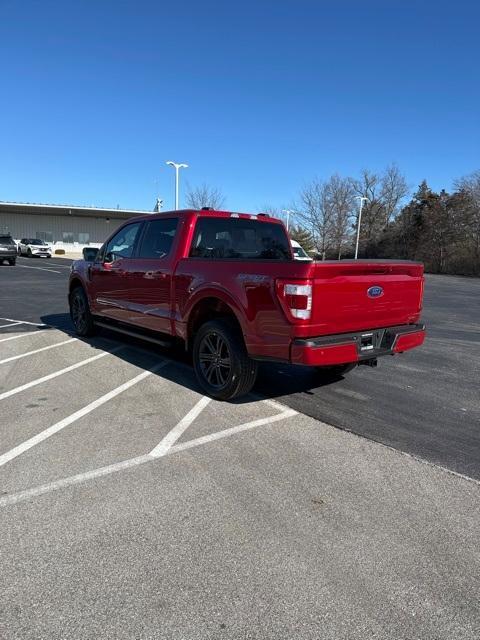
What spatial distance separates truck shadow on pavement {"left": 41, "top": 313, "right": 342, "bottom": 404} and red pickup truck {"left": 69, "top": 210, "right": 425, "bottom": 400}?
370mm

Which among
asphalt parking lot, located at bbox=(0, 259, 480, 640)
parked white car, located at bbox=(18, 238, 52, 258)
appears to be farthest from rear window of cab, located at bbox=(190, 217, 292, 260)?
Result: parked white car, located at bbox=(18, 238, 52, 258)

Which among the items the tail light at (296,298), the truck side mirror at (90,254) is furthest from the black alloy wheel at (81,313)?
the tail light at (296,298)

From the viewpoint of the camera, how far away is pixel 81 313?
834 cm

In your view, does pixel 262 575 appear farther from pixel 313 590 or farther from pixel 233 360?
pixel 233 360

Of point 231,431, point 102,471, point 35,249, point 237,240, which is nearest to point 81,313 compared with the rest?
point 237,240

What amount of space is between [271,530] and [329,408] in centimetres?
227

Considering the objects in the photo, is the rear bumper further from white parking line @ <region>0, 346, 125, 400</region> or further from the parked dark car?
the parked dark car

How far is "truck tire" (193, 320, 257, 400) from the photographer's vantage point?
477 centimetres

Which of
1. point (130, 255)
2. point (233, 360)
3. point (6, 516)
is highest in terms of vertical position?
point (130, 255)

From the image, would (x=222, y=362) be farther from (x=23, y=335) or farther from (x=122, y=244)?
(x=23, y=335)

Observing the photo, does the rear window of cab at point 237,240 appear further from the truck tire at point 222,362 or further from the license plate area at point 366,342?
the license plate area at point 366,342

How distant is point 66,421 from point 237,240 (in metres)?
2.88

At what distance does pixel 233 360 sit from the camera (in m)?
4.77

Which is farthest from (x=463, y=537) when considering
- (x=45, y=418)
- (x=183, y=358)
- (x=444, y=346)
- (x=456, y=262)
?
(x=456, y=262)
